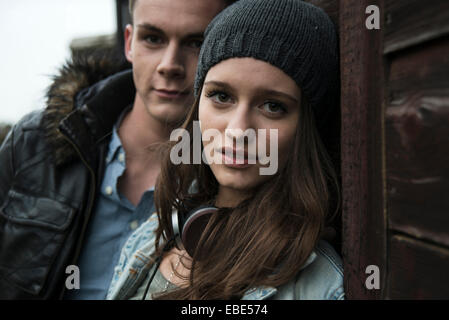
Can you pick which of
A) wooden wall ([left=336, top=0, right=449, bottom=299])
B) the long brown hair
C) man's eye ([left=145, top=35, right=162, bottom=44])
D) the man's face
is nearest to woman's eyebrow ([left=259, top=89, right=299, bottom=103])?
the long brown hair

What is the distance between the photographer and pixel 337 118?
5.89ft

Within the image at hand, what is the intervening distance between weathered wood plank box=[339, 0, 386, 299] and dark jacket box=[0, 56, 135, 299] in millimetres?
1787

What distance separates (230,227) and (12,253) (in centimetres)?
174

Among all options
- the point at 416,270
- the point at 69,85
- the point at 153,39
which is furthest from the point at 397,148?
the point at 69,85

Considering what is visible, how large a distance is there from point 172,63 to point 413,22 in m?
1.57

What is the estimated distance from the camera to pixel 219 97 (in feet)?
5.41

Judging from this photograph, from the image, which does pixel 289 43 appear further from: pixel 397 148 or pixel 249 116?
pixel 397 148

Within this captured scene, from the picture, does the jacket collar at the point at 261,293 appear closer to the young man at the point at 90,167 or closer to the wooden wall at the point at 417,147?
the wooden wall at the point at 417,147

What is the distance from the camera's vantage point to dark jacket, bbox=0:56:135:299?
2.51 metres

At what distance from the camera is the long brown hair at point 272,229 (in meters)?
1.45

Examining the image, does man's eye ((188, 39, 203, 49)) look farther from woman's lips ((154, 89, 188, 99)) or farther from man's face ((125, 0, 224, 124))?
Answer: woman's lips ((154, 89, 188, 99))
